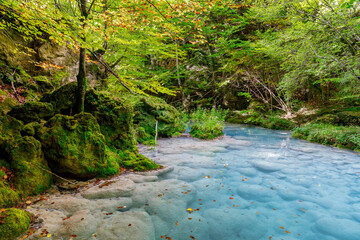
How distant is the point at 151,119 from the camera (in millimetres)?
8141

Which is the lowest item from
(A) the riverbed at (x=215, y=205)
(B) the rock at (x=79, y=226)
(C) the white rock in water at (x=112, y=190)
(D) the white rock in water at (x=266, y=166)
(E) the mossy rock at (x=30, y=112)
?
(D) the white rock in water at (x=266, y=166)

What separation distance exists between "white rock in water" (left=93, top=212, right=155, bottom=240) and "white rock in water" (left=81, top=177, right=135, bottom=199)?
512mm

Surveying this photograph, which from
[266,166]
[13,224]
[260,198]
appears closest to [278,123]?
[266,166]

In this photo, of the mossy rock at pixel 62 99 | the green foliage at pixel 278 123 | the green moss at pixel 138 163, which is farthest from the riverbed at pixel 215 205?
the green foliage at pixel 278 123

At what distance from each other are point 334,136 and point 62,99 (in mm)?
10073

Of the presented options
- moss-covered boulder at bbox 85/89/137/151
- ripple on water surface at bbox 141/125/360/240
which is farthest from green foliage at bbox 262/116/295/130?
moss-covered boulder at bbox 85/89/137/151

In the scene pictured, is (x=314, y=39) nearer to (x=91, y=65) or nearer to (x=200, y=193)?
(x=200, y=193)

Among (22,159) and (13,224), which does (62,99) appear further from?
(13,224)

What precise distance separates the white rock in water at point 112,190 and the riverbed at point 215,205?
0.05 feet

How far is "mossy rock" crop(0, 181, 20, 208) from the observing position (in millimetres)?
2221

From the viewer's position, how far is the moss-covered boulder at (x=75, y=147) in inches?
121

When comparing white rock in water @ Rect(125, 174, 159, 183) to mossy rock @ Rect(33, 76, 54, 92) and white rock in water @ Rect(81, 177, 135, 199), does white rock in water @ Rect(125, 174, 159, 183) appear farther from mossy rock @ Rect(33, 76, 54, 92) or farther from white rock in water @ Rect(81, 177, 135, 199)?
mossy rock @ Rect(33, 76, 54, 92)

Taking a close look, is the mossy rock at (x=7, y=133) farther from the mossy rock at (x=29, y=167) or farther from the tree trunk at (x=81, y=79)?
the tree trunk at (x=81, y=79)

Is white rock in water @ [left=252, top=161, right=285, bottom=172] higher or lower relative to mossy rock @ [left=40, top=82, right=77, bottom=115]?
lower
